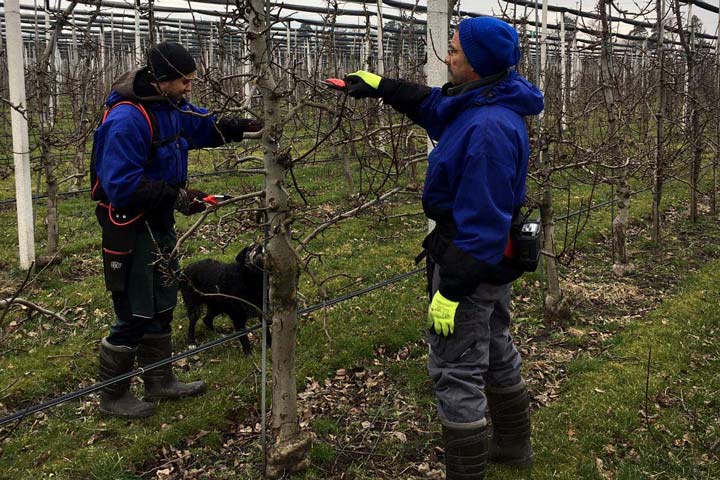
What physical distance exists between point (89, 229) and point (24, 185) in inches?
87.5

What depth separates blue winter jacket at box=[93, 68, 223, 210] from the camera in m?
3.72

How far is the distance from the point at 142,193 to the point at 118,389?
152cm

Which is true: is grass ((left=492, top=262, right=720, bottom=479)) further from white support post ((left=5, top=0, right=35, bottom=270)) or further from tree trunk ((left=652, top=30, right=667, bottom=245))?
white support post ((left=5, top=0, right=35, bottom=270))

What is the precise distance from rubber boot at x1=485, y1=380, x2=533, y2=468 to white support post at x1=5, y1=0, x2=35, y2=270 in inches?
211

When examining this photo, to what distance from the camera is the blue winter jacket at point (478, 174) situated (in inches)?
115

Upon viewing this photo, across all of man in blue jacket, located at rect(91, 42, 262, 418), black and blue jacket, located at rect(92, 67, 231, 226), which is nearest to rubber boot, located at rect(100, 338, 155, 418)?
man in blue jacket, located at rect(91, 42, 262, 418)

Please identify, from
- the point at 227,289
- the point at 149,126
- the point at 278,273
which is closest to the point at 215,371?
the point at 227,289

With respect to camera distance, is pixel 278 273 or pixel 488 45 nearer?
pixel 488 45

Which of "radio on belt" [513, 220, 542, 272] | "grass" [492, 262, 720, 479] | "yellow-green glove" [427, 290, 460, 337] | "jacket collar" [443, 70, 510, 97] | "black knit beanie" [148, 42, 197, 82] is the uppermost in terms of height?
"black knit beanie" [148, 42, 197, 82]

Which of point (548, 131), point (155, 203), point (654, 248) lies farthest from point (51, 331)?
point (654, 248)

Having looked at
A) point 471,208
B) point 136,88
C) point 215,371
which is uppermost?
point 136,88

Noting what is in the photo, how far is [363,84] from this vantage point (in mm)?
3471

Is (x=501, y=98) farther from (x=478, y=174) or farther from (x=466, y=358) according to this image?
(x=466, y=358)

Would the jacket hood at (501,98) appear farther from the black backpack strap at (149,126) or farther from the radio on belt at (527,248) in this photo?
the black backpack strap at (149,126)
